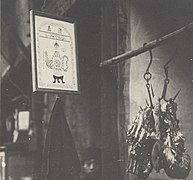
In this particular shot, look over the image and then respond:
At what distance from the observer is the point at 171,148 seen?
1438 mm

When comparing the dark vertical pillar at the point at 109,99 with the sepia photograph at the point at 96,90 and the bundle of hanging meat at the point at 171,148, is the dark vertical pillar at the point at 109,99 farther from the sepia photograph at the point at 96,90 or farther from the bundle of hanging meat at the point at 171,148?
the bundle of hanging meat at the point at 171,148

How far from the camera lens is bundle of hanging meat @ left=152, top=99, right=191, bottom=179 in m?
1.41

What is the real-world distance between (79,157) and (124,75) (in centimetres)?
41

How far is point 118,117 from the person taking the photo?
1618 mm

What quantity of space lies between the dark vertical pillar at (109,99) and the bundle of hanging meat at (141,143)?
0.08 metres

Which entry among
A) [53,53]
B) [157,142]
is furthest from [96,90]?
[157,142]

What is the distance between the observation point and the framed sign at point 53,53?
71.9 inches

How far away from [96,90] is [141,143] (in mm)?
336

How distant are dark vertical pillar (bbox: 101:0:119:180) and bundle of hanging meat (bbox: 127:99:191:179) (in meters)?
0.09

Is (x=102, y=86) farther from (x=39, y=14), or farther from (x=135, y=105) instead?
(x=39, y=14)

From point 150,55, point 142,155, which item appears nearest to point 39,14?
point 150,55

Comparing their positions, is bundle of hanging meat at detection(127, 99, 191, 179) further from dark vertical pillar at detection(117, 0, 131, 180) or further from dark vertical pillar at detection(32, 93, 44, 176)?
dark vertical pillar at detection(32, 93, 44, 176)

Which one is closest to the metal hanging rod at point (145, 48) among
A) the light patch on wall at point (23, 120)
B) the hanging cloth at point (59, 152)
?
the hanging cloth at point (59, 152)

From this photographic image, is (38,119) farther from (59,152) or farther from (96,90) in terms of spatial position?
(96,90)
